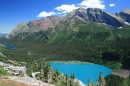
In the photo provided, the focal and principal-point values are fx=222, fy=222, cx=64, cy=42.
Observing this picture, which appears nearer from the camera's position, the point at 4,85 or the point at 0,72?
the point at 4,85

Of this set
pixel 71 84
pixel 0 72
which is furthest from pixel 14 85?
pixel 71 84

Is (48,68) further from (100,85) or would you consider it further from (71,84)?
(100,85)

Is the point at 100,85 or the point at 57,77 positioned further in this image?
the point at 100,85

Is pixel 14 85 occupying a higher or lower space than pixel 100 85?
higher

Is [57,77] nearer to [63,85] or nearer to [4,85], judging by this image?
[63,85]

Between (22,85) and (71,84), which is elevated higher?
(22,85)

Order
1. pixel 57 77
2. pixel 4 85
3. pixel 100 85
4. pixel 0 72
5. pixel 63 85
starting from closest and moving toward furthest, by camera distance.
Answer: pixel 4 85, pixel 0 72, pixel 63 85, pixel 57 77, pixel 100 85

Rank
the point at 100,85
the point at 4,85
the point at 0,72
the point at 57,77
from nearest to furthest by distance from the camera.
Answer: the point at 4,85
the point at 0,72
the point at 57,77
the point at 100,85

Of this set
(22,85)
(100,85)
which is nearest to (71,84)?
(100,85)

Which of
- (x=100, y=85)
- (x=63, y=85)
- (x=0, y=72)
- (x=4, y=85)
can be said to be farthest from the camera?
(x=100, y=85)

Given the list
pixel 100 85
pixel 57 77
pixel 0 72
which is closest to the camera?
pixel 0 72
